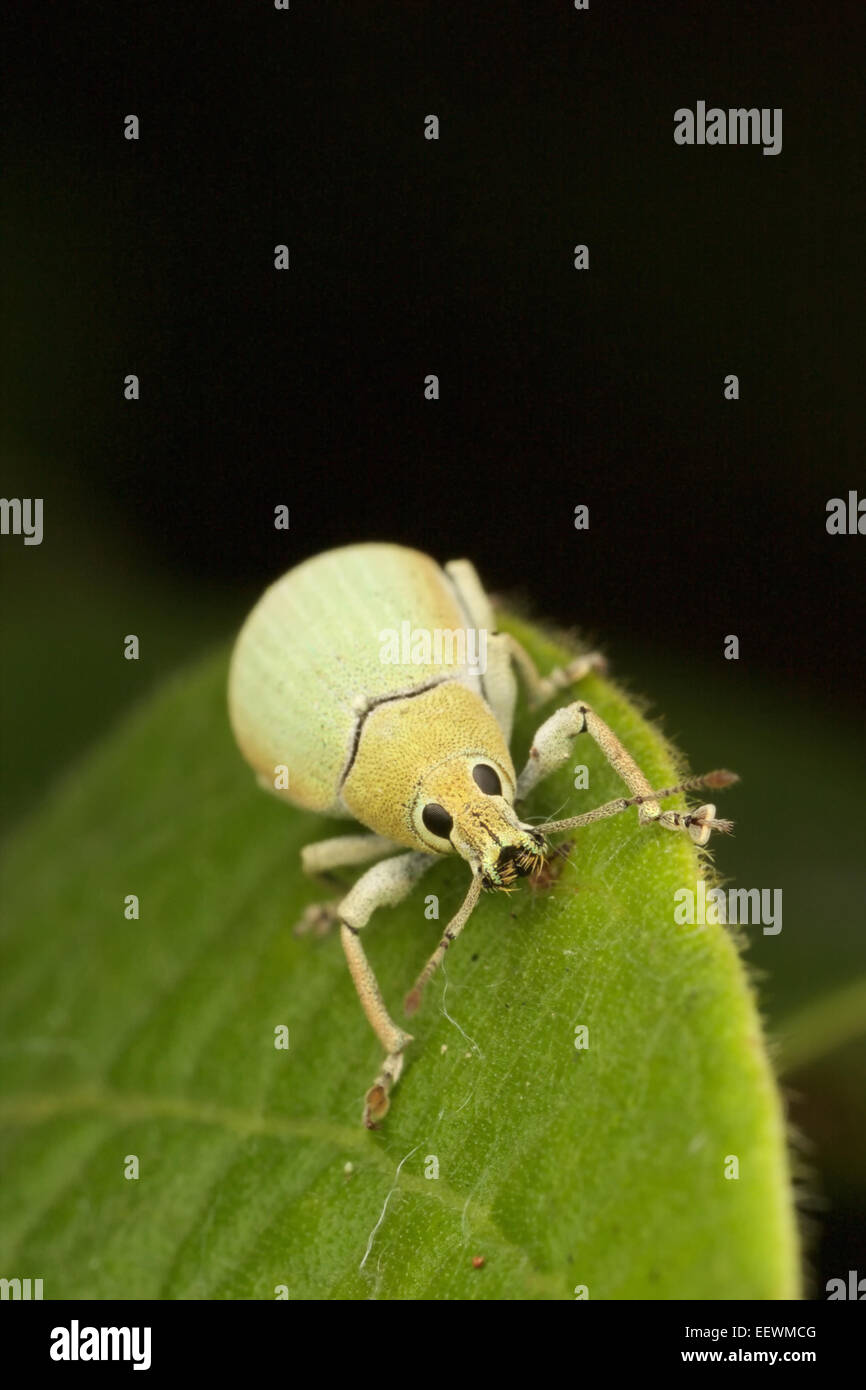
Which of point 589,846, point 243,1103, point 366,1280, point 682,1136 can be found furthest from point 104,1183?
point 682,1136

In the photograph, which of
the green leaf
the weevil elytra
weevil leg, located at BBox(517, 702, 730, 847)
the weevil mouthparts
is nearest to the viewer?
the green leaf

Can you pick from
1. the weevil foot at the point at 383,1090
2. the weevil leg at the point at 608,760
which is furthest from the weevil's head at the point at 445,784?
the weevil foot at the point at 383,1090

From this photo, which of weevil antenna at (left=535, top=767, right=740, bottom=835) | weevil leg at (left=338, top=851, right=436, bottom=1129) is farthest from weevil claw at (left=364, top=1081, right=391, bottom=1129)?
weevil antenna at (left=535, top=767, right=740, bottom=835)

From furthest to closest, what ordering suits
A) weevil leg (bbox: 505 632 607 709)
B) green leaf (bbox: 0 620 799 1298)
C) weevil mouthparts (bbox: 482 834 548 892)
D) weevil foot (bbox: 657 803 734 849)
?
1. weevil leg (bbox: 505 632 607 709)
2. weevil mouthparts (bbox: 482 834 548 892)
3. weevil foot (bbox: 657 803 734 849)
4. green leaf (bbox: 0 620 799 1298)

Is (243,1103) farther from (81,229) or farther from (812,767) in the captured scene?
(81,229)

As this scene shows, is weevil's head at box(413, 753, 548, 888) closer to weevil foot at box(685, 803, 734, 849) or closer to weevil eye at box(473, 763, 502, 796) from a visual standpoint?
weevil eye at box(473, 763, 502, 796)

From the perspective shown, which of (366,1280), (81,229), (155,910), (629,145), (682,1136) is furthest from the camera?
(81,229)

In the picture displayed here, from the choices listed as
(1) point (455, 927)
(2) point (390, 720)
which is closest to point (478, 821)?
(1) point (455, 927)
